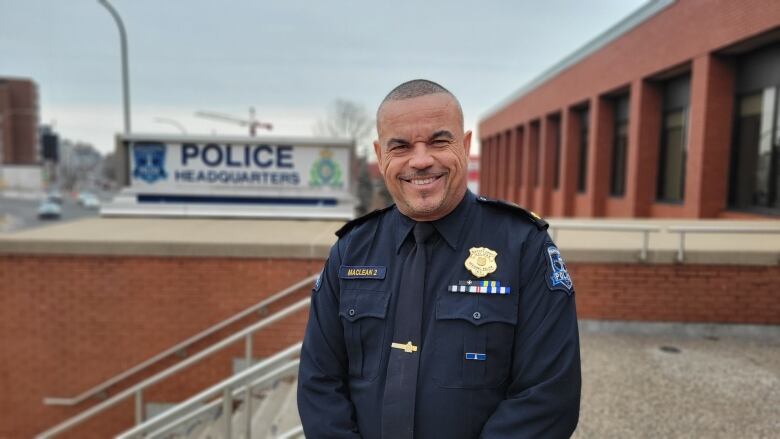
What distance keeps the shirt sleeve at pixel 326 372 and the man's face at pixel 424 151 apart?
42 cm

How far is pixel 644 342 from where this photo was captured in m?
5.22

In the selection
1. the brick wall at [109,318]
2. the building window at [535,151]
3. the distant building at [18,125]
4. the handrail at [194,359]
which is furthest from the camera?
the distant building at [18,125]

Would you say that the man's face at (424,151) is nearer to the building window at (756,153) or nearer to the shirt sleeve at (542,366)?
the shirt sleeve at (542,366)

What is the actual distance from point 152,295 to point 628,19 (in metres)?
13.9

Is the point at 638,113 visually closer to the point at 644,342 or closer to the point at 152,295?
the point at 644,342

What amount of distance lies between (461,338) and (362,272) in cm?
41

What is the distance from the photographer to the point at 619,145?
54.7 ft

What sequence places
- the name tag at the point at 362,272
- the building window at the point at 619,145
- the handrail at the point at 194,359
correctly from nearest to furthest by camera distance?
the name tag at the point at 362,272, the handrail at the point at 194,359, the building window at the point at 619,145

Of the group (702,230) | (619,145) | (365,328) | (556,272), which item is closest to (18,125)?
(619,145)

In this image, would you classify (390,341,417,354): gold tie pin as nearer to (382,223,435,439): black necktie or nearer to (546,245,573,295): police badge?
(382,223,435,439): black necktie

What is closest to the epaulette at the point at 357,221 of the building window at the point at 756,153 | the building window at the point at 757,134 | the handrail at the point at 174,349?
the handrail at the point at 174,349

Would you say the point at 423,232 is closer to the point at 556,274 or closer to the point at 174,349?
the point at 556,274

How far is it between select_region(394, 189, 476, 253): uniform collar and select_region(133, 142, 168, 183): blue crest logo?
7666mm

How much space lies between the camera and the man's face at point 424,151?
5.82 ft
